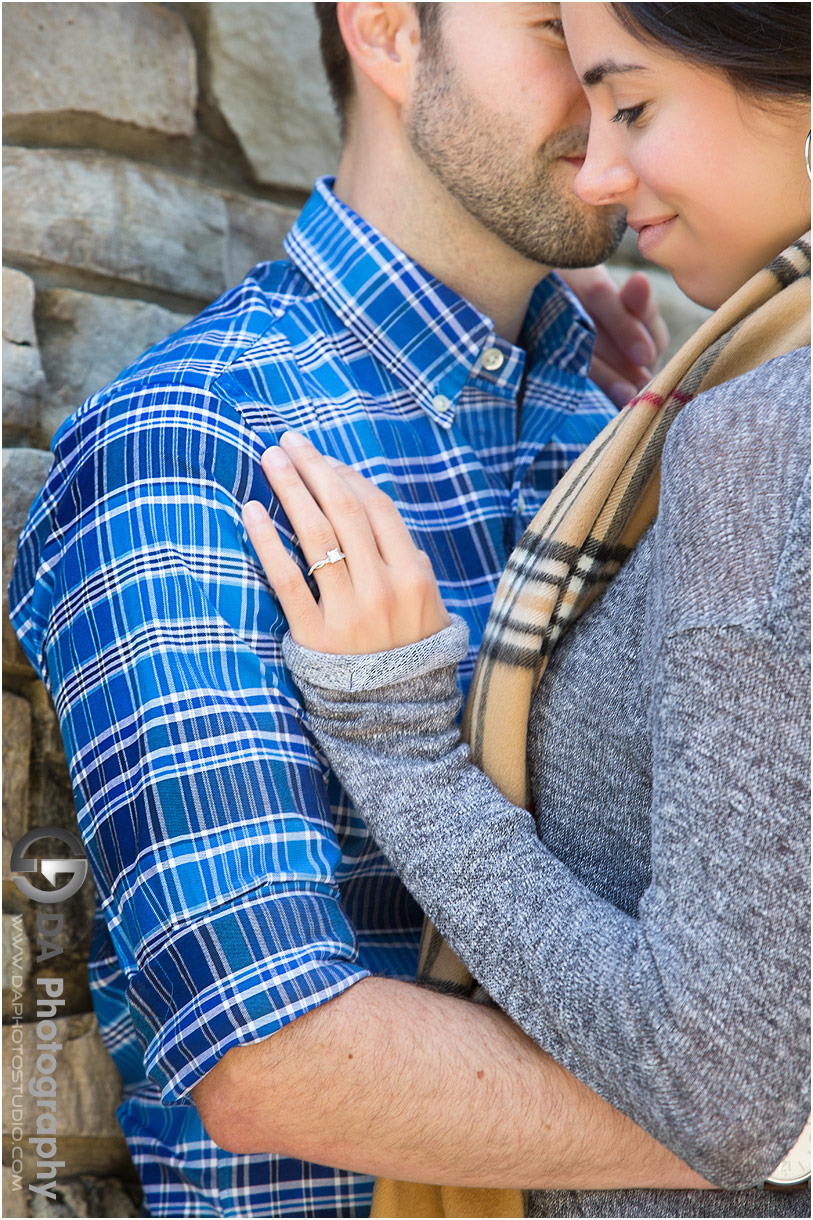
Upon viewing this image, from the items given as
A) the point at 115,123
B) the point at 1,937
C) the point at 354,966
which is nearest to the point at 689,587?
the point at 354,966

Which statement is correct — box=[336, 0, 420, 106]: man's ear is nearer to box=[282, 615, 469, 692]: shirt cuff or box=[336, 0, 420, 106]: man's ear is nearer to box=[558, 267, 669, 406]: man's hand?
box=[558, 267, 669, 406]: man's hand

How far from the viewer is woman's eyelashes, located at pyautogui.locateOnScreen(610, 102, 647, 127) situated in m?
1.01

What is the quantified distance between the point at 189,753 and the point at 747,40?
77 cm

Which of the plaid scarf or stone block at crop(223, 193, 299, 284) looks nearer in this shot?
the plaid scarf

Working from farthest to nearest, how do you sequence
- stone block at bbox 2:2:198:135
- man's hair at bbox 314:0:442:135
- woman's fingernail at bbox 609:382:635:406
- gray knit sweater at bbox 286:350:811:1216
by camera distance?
woman's fingernail at bbox 609:382:635:406 < man's hair at bbox 314:0:442:135 < stone block at bbox 2:2:198:135 < gray knit sweater at bbox 286:350:811:1216

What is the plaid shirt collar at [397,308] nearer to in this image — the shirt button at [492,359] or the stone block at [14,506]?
the shirt button at [492,359]

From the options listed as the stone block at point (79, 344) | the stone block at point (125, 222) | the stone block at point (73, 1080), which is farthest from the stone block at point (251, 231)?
the stone block at point (73, 1080)

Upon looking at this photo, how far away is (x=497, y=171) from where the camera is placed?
58.1 inches

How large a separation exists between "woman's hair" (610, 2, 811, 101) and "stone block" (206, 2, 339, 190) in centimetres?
95

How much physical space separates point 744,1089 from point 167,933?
18.8 inches

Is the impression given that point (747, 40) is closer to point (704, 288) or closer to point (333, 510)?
point (704, 288)

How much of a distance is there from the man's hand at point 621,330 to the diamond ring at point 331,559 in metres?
0.90

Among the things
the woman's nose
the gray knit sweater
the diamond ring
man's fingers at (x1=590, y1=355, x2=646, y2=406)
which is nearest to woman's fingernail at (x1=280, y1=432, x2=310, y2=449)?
the diamond ring

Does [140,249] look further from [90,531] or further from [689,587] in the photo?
[689,587]
